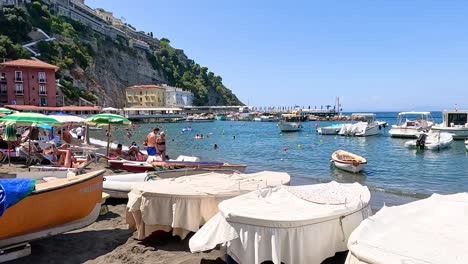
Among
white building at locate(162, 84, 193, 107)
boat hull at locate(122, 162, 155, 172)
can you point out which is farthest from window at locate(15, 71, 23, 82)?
white building at locate(162, 84, 193, 107)

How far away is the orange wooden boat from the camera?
7.38m

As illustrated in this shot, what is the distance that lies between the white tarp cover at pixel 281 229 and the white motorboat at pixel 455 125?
48619 mm

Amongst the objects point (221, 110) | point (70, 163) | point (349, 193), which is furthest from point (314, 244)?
point (221, 110)

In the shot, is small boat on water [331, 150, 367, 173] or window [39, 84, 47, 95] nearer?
small boat on water [331, 150, 367, 173]

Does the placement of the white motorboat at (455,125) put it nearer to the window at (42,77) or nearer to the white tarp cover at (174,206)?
the white tarp cover at (174,206)

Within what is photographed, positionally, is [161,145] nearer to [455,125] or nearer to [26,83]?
[455,125]

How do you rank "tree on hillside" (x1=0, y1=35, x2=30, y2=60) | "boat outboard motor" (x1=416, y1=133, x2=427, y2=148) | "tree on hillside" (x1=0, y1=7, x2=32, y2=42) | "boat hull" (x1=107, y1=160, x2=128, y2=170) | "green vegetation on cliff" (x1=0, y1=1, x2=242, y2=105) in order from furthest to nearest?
"tree on hillside" (x1=0, y1=7, x2=32, y2=42), "green vegetation on cliff" (x1=0, y1=1, x2=242, y2=105), "tree on hillside" (x1=0, y1=35, x2=30, y2=60), "boat outboard motor" (x1=416, y1=133, x2=427, y2=148), "boat hull" (x1=107, y1=160, x2=128, y2=170)

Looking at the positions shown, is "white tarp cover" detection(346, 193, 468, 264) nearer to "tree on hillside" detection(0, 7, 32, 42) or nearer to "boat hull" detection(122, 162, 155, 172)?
"boat hull" detection(122, 162, 155, 172)

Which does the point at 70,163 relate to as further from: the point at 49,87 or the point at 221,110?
the point at 221,110

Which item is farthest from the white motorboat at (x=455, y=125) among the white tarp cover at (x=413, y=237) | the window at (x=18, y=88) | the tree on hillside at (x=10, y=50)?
the tree on hillside at (x=10, y=50)

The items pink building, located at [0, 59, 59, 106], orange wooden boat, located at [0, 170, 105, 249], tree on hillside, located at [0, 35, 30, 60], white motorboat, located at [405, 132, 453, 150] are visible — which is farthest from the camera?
tree on hillside, located at [0, 35, 30, 60]

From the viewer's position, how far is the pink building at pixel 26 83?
62.3m

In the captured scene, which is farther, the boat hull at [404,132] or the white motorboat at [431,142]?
the boat hull at [404,132]

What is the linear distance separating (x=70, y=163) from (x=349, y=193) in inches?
476
